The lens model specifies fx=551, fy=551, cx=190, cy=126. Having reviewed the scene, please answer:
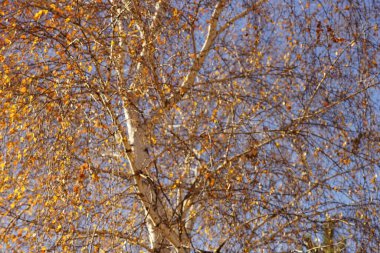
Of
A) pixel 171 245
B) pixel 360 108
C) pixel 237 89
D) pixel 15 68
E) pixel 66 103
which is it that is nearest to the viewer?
pixel 66 103

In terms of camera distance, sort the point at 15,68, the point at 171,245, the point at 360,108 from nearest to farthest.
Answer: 1. the point at 15,68
2. the point at 171,245
3. the point at 360,108

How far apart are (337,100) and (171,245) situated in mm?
1976

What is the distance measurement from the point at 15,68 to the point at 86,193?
1.10m

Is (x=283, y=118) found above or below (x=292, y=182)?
above

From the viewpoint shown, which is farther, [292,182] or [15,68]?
[292,182]

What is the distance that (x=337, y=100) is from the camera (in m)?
5.00

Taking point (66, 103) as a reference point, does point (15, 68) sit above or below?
above

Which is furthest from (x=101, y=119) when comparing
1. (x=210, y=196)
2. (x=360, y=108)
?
(x=360, y=108)

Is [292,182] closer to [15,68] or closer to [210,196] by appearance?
[210,196]

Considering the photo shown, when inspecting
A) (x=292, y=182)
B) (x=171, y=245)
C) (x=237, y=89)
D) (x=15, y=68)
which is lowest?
(x=171, y=245)

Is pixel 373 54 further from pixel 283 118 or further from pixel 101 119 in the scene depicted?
pixel 101 119

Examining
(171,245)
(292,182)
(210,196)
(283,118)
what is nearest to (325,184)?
(292,182)

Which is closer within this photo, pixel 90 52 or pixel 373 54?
pixel 90 52

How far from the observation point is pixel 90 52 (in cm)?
394
